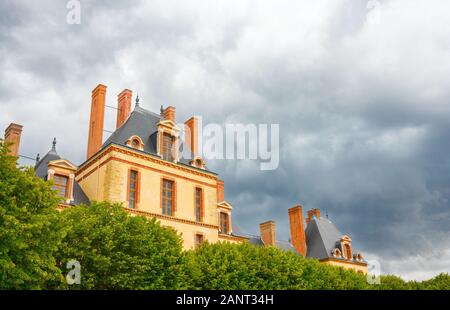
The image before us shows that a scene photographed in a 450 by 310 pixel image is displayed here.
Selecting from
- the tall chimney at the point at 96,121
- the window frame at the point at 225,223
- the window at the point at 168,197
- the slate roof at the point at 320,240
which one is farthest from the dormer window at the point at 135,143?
the slate roof at the point at 320,240

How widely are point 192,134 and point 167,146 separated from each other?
368cm

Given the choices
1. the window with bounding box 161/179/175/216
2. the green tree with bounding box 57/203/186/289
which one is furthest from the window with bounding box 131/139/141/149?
the green tree with bounding box 57/203/186/289

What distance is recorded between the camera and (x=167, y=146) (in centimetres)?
3072

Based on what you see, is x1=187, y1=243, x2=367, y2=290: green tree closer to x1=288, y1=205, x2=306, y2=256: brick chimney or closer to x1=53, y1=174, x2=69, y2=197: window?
x1=53, y1=174, x2=69, y2=197: window

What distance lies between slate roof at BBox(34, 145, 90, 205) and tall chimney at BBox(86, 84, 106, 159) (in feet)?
7.63

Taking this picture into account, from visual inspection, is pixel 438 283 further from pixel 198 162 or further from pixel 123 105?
pixel 123 105

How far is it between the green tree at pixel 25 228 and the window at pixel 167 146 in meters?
13.1

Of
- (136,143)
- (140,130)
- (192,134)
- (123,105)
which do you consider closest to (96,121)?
(140,130)

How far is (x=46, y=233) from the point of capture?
55.3ft

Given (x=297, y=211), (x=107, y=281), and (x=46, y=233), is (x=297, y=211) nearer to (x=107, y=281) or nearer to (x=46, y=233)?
(x=107, y=281)

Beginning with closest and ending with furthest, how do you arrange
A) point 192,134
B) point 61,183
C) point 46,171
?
point 61,183 → point 46,171 → point 192,134
